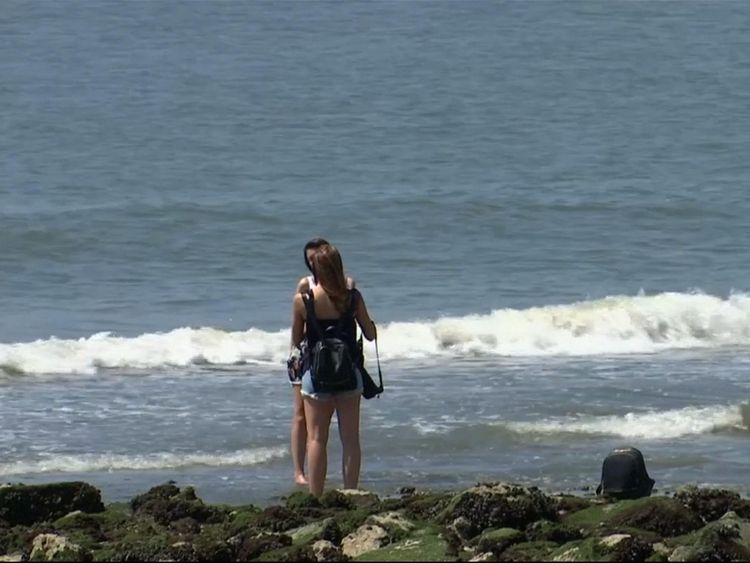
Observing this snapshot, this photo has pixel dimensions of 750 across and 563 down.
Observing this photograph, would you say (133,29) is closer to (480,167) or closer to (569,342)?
(480,167)

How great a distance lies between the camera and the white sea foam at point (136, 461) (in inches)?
443

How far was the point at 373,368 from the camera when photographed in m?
15.3

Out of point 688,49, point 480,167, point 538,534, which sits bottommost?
point 538,534

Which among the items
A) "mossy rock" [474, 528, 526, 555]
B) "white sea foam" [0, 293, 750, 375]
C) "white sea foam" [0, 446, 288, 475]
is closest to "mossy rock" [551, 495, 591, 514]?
"mossy rock" [474, 528, 526, 555]

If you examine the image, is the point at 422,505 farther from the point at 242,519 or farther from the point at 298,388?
the point at 298,388

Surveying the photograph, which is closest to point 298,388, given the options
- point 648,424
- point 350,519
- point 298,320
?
point 298,320

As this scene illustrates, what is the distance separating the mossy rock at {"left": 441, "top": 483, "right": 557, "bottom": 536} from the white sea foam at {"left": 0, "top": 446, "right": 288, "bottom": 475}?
11.4ft

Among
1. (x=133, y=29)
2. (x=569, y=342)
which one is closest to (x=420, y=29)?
(x=133, y=29)

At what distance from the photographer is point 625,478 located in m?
8.98

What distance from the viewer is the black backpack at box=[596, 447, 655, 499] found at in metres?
8.96

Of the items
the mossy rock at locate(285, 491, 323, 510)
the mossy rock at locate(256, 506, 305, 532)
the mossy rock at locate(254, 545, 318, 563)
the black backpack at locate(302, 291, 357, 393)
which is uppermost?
the black backpack at locate(302, 291, 357, 393)

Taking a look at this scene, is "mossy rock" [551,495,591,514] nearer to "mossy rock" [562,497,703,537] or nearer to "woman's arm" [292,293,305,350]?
"mossy rock" [562,497,703,537]

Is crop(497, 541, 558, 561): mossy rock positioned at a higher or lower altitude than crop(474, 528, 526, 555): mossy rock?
lower

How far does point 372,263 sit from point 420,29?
19.2 meters
